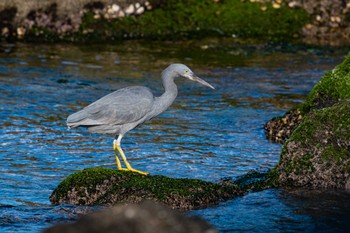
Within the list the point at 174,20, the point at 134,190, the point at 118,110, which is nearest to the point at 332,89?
the point at 118,110

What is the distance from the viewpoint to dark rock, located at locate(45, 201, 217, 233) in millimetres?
4996

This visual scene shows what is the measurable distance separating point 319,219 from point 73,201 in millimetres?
3148

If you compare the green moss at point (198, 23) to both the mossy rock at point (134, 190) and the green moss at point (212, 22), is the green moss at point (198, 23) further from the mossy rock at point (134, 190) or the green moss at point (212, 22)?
the mossy rock at point (134, 190)

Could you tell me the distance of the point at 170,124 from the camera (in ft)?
56.0

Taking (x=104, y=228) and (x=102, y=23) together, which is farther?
(x=102, y=23)

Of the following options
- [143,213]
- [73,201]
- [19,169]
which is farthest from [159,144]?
[143,213]

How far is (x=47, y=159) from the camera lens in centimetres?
1428

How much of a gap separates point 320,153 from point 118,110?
10.6ft

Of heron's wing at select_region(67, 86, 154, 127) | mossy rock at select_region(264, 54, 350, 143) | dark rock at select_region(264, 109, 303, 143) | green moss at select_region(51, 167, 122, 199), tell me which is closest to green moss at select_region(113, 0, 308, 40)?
dark rock at select_region(264, 109, 303, 143)

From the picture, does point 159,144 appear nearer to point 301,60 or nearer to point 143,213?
→ point 301,60

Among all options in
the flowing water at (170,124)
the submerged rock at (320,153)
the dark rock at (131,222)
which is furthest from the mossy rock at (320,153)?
the dark rock at (131,222)

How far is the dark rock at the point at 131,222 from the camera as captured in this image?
5.00m

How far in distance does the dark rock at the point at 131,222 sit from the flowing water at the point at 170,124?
4.78 m

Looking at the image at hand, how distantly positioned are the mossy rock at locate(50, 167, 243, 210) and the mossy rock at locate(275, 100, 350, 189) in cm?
77
